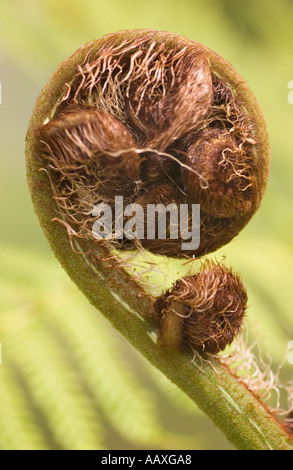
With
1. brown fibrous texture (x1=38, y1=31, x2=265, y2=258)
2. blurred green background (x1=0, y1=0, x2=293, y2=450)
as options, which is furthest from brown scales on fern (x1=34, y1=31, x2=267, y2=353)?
blurred green background (x1=0, y1=0, x2=293, y2=450)

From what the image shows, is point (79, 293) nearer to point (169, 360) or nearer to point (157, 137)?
point (169, 360)

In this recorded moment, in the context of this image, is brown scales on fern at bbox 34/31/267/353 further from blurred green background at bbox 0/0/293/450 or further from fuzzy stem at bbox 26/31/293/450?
blurred green background at bbox 0/0/293/450

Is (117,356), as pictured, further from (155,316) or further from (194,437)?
(155,316)

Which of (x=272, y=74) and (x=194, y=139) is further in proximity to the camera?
(x=272, y=74)

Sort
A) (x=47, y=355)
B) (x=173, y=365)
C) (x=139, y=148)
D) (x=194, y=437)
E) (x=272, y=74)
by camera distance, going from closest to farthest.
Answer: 1. (x=139, y=148)
2. (x=173, y=365)
3. (x=47, y=355)
4. (x=194, y=437)
5. (x=272, y=74)

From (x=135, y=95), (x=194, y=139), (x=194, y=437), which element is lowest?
(x=194, y=437)

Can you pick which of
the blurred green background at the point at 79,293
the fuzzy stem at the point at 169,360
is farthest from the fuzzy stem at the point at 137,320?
the blurred green background at the point at 79,293

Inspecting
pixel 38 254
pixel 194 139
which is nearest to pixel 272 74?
pixel 38 254
